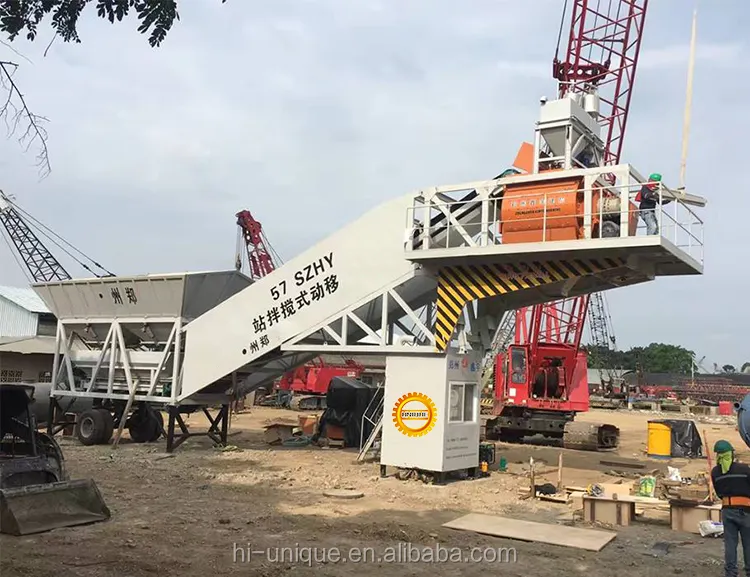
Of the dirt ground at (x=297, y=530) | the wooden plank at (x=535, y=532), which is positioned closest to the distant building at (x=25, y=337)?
the dirt ground at (x=297, y=530)

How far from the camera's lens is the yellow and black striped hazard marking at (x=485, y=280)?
1257cm

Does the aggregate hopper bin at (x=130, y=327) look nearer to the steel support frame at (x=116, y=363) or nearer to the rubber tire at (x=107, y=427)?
the steel support frame at (x=116, y=363)

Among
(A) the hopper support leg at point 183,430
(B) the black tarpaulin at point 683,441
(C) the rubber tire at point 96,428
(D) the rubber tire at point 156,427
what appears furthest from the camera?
(B) the black tarpaulin at point 683,441

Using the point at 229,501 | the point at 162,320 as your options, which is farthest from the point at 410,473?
the point at 162,320

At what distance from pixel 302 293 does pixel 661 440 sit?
1252 cm

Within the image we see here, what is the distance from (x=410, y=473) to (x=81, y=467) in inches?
261

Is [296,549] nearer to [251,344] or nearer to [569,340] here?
[251,344]

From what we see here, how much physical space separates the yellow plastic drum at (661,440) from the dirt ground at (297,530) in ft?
20.8

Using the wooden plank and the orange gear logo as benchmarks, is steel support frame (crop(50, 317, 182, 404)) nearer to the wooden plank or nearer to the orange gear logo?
the orange gear logo

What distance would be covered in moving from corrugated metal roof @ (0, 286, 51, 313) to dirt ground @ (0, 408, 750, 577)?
29566mm

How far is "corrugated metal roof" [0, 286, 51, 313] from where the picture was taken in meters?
41.5

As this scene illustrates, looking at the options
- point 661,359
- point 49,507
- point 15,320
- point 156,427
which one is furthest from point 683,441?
point 661,359

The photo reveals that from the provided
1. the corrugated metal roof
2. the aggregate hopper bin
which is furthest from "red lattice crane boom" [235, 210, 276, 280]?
the aggregate hopper bin

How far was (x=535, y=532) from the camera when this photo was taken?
9.49 metres
